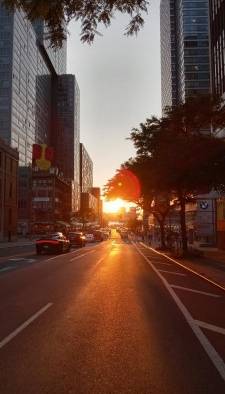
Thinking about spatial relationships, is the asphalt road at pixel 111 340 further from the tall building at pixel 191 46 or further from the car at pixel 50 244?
the tall building at pixel 191 46

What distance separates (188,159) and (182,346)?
2468cm

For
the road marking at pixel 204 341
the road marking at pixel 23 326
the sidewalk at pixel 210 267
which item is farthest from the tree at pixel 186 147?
the road marking at pixel 23 326

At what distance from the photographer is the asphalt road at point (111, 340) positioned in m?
6.23

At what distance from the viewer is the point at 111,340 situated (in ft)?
28.1

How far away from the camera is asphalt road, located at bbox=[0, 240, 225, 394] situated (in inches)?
245

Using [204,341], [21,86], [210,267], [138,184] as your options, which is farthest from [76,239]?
[21,86]

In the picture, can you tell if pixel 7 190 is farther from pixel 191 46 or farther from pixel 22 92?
pixel 22 92

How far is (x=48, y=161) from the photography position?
94875mm

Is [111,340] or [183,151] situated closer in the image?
[111,340]

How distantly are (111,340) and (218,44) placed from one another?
43.0 meters

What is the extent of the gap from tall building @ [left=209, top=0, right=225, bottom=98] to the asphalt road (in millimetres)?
33289

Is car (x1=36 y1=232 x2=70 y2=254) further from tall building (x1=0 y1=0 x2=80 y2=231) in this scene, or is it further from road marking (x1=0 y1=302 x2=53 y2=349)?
tall building (x1=0 y1=0 x2=80 y2=231)

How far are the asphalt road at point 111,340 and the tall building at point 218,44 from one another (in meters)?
33.3

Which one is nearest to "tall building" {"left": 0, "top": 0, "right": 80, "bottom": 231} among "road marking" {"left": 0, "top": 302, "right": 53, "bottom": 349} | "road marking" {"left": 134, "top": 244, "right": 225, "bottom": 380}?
"road marking" {"left": 0, "top": 302, "right": 53, "bottom": 349}
